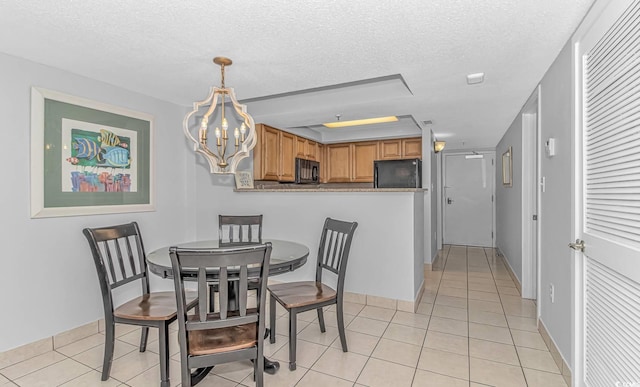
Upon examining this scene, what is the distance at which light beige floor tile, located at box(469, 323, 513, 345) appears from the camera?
2539 mm

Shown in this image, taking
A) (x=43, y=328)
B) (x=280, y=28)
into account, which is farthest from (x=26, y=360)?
(x=280, y=28)

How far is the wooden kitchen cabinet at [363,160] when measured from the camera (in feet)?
17.7

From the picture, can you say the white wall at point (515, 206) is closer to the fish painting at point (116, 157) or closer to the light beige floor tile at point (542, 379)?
the light beige floor tile at point (542, 379)

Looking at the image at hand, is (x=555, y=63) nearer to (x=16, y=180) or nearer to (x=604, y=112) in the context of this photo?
(x=604, y=112)

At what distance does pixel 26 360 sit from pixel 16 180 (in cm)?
124

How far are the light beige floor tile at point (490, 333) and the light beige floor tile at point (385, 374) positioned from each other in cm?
83

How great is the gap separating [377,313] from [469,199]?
15.2 ft

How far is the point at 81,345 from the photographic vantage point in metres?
2.50

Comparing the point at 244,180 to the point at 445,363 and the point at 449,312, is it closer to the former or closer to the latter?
the point at 449,312

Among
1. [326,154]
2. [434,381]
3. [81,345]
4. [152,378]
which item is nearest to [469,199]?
[326,154]

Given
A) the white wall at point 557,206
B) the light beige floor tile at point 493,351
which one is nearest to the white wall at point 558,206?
the white wall at point 557,206

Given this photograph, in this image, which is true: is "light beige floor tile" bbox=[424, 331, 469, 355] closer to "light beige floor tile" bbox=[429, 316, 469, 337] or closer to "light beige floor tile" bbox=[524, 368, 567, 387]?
"light beige floor tile" bbox=[429, 316, 469, 337]

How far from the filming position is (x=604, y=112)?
4.93 ft

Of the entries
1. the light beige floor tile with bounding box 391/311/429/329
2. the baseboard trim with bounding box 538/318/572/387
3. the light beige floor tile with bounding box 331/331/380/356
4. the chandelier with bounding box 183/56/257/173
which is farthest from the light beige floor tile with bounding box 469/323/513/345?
the chandelier with bounding box 183/56/257/173
